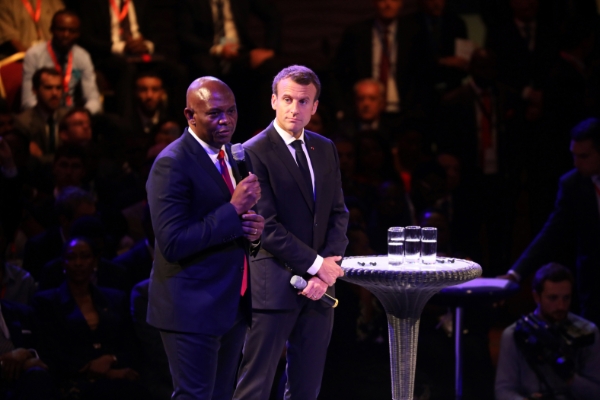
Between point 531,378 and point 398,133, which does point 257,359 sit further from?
point 398,133

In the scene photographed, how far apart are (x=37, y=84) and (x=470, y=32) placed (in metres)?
4.16

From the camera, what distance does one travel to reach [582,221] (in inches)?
190

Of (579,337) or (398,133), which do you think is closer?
(579,337)

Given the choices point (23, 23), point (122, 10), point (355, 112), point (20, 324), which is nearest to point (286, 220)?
point (20, 324)

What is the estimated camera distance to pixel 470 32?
8.25 meters

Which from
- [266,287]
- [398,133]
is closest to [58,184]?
[398,133]

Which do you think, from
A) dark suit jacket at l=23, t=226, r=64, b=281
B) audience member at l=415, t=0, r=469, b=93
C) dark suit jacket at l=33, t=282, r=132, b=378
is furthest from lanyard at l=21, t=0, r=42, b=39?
dark suit jacket at l=33, t=282, r=132, b=378

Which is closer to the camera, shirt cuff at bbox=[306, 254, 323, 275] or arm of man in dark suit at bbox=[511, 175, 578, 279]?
shirt cuff at bbox=[306, 254, 323, 275]

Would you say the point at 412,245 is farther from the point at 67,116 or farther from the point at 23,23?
the point at 23,23

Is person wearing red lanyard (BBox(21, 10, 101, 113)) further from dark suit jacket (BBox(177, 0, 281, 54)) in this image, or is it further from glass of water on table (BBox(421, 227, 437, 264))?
glass of water on table (BBox(421, 227, 437, 264))

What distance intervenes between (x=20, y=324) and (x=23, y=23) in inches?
118

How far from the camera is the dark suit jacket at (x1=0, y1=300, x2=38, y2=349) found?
13.7 ft

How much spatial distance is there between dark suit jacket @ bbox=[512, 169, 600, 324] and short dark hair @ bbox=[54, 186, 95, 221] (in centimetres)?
238

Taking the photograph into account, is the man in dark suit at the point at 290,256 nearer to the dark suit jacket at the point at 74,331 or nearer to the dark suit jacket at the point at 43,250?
the dark suit jacket at the point at 74,331
